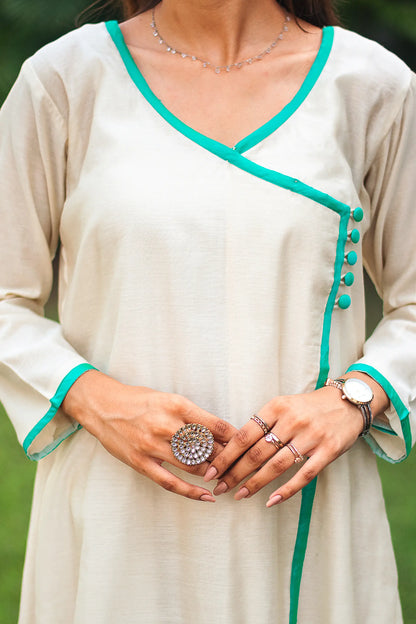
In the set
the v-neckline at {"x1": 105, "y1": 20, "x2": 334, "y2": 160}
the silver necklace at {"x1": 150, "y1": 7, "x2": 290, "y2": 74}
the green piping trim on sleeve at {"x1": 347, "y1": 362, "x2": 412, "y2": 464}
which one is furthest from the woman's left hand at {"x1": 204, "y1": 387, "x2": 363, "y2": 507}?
the silver necklace at {"x1": 150, "y1": 7, "x2": 290, "y2": 74}

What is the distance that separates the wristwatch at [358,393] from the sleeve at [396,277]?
4cm

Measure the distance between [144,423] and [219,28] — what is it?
69cm

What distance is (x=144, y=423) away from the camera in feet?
4.04

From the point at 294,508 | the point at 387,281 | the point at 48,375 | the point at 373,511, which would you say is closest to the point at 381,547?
the point at 373,511

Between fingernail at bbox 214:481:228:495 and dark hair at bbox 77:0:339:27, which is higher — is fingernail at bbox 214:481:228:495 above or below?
below

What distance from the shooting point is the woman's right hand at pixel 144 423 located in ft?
4.01

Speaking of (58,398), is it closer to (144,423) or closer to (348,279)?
(144,423)

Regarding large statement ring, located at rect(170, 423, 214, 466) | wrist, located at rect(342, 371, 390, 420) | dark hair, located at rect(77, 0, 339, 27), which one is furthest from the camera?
dark hair, located at rect(77, 0, 339, 27)

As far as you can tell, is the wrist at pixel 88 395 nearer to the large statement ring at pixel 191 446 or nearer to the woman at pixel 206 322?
the woman at pixel 206 322

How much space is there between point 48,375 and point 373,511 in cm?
60

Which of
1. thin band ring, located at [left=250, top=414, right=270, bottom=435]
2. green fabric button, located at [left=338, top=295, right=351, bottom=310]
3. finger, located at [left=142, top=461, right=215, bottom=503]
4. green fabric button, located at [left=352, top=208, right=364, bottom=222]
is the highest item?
green fabric button, located at [left=352, top=208, right=364, bottom=222]

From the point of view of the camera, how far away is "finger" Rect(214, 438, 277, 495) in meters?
1.23

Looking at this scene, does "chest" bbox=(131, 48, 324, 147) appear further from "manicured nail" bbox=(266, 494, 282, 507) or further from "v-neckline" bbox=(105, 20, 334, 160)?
"manicured nail" bbox=(266, 494, 282, 507)

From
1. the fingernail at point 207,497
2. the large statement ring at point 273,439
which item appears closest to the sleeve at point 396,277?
the large statement ring at point 273,439
